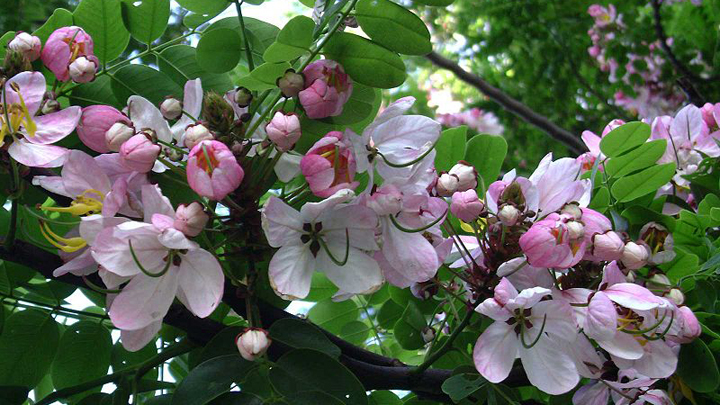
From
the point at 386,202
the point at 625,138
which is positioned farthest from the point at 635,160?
the point at 386,202

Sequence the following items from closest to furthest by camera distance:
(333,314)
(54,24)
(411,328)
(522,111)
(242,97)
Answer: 1. (242,97)
2. (54,24)
3. (411,328)
4. (333,314)
5. (522,111)

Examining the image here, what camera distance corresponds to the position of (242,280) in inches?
27.3

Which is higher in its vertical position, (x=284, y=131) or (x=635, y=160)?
(x=284, y=131)

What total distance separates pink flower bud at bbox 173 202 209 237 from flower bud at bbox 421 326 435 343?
0.35 meters

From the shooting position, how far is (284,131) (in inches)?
23.5

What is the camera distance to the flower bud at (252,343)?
1.89 ft

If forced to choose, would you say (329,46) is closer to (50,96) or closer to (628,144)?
(50,96)

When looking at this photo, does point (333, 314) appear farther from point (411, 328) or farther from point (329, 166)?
point (329, 166)

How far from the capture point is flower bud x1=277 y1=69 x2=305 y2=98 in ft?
2.12

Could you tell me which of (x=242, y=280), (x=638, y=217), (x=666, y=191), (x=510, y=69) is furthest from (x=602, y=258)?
(x=510, y=69)

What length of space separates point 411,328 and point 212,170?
1.30ft

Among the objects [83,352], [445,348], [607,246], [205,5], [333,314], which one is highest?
[205,5]

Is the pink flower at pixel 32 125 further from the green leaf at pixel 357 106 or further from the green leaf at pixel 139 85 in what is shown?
the green leaf at pixel 357 106

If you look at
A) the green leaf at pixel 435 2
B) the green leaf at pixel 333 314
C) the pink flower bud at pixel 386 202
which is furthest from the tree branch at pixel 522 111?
the pink flower bud at pixel 386 202
